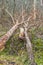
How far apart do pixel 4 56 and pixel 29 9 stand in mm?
6295

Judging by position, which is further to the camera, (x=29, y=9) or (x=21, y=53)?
(x=29, y=9)

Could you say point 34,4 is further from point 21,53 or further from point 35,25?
point 21,53

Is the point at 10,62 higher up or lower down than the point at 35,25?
lower down

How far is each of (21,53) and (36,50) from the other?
66 centimetres

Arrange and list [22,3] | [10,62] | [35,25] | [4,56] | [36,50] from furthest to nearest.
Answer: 1. [22,3]
2. [35,25]
3. [36,50]
4. [4,56]
5. [10,62]

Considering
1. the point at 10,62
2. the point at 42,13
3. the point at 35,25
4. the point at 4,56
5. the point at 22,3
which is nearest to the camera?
the point at 10,62

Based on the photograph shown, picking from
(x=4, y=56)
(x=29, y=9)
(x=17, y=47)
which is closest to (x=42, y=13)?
(x=29, y=9)

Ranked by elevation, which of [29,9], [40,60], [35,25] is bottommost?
[40,60]

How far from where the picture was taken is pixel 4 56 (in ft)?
20.9

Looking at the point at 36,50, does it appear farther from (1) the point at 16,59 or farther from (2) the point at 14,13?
(2) the point at 14,13

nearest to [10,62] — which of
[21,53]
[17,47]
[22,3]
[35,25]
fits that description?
[21,53]

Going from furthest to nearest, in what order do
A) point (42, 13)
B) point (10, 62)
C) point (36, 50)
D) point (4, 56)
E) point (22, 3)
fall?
1. point (22, 3)
2. point (42, 13)
3. point (36, 50)
4. point (4, 56)
5. point (10, 62)

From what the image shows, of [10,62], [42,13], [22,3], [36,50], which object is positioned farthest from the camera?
[22,3]

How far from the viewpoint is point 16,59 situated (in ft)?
19.8
